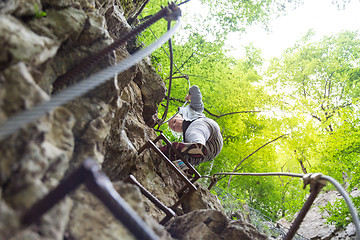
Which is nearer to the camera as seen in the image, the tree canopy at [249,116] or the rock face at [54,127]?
the rock face at [54,127]

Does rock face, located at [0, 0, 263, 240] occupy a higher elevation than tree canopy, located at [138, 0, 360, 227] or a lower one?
lower

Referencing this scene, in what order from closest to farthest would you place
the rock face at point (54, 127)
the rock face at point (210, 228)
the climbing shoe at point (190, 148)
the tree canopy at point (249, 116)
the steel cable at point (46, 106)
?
the steel cable at point (46, 106), the rock face at point (54, 127), the rock face at point (210, 228), the climbing shoe at point (190, 148), the tree canopy at point (249, 116)

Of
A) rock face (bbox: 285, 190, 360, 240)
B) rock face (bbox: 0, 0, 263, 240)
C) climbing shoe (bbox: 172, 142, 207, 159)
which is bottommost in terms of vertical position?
rock face (bbox: 0, 0, 263, 240)

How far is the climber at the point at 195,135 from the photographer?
454 cm

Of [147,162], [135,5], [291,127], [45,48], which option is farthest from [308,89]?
[45,48]

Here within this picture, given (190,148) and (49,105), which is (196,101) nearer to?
(190,148)

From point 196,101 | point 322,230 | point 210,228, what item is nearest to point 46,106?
point 210,228

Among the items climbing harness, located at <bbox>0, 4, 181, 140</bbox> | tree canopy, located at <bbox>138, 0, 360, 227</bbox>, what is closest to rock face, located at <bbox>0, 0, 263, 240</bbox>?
climbing harness, located at <bbox>0, 4, 181, 140</bbox>

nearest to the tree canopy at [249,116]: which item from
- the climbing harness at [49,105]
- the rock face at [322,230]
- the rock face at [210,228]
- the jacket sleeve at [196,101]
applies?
the rock face at [322,230]

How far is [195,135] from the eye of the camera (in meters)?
4.83

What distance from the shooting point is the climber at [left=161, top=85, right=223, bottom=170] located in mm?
4535

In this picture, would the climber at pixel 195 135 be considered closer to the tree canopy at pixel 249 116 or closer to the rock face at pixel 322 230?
the tree canopy at pixel 249 116

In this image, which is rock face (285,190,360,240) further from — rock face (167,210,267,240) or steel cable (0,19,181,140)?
steel cable (0,19,181,140)

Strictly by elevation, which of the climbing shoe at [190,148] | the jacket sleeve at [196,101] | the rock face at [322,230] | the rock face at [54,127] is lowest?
the rock face at [54,127]
